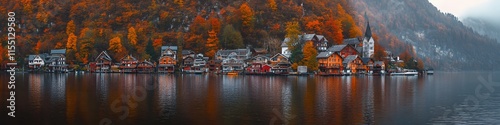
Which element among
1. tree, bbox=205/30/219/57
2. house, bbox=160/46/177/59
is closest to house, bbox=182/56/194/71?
house, bbox=160/46/177/59

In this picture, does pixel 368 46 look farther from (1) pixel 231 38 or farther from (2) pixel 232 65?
(2) pixel 232 65

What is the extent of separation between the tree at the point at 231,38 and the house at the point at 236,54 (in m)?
4.90

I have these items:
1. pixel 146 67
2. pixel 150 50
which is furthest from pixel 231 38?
pixel 146 67

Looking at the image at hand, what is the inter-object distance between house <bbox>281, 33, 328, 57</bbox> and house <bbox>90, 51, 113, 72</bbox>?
1503 inches

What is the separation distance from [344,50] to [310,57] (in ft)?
32.8

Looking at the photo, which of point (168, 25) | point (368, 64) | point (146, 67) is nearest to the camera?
point (368, 64)

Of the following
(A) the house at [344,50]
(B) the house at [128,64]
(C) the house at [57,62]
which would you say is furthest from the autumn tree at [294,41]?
(C) the house at [57,62]

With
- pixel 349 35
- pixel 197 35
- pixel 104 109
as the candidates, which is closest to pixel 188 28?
pixel 197 35

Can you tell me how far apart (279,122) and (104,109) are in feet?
40.4

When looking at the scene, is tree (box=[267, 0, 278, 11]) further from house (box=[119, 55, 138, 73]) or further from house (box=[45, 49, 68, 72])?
house (box=[45, 49, 68, 72])

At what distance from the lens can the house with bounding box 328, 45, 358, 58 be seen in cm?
9306

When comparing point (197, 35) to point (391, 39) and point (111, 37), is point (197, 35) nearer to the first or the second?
point (111, 37)

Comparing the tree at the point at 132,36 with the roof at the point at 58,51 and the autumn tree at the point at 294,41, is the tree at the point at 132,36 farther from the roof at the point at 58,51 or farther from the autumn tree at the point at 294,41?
the autumn tree at the point at 294,41

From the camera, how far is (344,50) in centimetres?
9419
